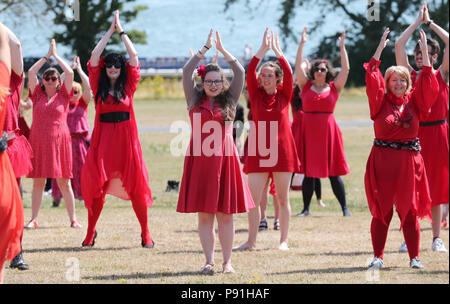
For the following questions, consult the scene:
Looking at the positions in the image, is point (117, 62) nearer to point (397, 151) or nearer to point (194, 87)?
point (194, 87)

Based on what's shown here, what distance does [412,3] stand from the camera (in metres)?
42.9

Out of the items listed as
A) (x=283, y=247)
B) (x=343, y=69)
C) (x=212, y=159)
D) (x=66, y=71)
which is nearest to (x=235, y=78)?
(x=212, y=159)

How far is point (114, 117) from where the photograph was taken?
8.39 metres

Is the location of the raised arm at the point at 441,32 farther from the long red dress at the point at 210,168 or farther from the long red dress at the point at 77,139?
the long red dress at the point at 77,139

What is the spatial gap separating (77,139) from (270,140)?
14.7ft

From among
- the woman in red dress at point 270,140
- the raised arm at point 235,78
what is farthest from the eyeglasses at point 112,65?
the raised arm at point 235,78

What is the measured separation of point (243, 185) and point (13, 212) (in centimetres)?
255

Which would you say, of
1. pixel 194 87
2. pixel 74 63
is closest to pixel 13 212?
pixel 194 87

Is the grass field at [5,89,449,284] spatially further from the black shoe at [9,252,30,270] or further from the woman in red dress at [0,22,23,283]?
the woman in red dress at [0,22,23,283]

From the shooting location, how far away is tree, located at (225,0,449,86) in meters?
40.7

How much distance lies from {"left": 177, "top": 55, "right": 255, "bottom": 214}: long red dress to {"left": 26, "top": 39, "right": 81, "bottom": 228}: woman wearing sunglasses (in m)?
3.01

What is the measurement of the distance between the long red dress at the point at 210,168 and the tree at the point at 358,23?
108 feet

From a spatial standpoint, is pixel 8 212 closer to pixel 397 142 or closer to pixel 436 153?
pixel 397 142

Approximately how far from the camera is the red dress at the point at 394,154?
714 centimetres
